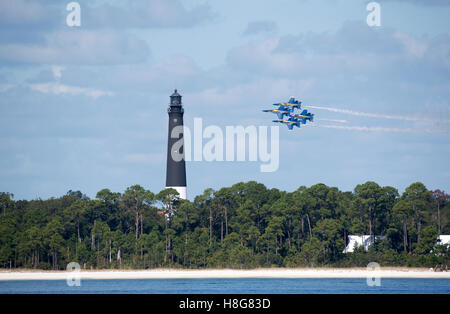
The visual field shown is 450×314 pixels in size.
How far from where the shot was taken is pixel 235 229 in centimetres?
13475

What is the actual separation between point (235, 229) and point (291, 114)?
44203 millimetres

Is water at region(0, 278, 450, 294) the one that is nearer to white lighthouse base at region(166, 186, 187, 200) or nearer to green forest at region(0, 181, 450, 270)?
green forest at region(0, 181, 450, 270)

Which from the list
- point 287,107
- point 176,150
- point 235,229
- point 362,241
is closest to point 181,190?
point 176,150

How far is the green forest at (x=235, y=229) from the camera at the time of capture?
12681cm

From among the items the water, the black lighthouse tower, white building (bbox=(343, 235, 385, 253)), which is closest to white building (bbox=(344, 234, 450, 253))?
white building (bbox=(343, 235, 385, 253))

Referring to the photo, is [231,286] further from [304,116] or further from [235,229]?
[304,116]

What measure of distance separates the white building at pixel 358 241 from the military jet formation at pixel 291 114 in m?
40.9

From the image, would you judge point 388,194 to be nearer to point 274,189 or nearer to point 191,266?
point 274,189

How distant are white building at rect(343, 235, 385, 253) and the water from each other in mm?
5428

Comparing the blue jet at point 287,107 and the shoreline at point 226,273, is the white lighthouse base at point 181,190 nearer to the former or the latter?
the shoreline at point 226,273

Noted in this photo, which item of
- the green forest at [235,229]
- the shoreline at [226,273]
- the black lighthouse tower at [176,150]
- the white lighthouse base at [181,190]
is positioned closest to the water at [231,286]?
the shoreline at [226,273]

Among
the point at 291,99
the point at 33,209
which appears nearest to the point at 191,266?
the point at 33,209
